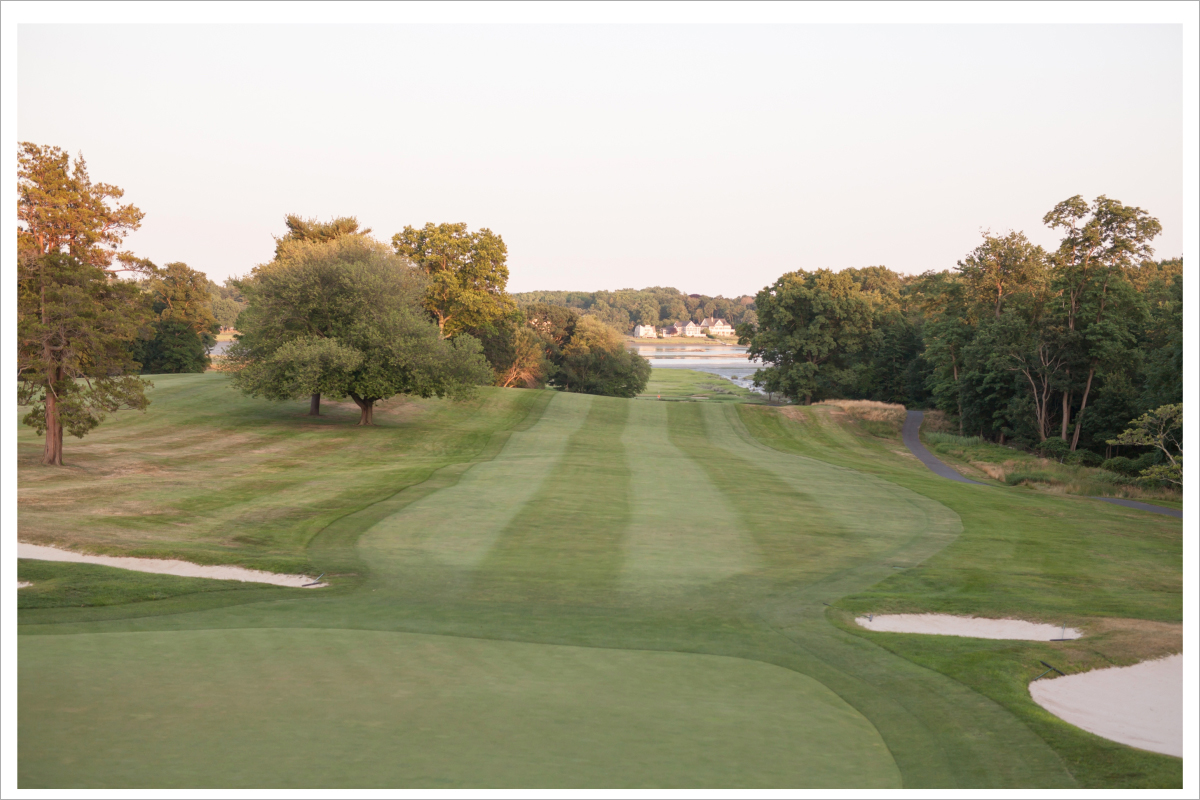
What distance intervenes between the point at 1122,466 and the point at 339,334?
42.6m

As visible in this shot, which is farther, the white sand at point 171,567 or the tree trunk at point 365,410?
the tree trunk at point 365,410

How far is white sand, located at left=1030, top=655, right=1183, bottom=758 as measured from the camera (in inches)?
319

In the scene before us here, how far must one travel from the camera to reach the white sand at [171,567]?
1367 cm

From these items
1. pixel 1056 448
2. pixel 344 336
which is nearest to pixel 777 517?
pixel 344 336

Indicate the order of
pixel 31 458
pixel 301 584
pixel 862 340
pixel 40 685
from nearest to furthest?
pixel 40 685
pixel 301 584
pixel 31 458
pixel 862 340

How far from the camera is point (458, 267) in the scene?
196ft

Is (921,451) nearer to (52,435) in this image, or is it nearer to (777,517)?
(777,517)

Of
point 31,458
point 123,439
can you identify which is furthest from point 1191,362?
point 123,439

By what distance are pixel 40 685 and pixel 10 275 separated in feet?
12.5

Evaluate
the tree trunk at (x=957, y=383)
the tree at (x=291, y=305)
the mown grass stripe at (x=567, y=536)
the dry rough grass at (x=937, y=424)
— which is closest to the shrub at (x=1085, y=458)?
the tree trunk at (x=957, y=383)

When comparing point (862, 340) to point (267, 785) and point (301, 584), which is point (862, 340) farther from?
point (267, 785)

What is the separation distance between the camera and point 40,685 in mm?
7348

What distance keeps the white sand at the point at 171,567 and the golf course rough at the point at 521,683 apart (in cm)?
130

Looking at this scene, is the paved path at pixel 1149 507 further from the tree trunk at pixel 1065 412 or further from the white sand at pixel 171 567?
the white sand at pixel 171 567
